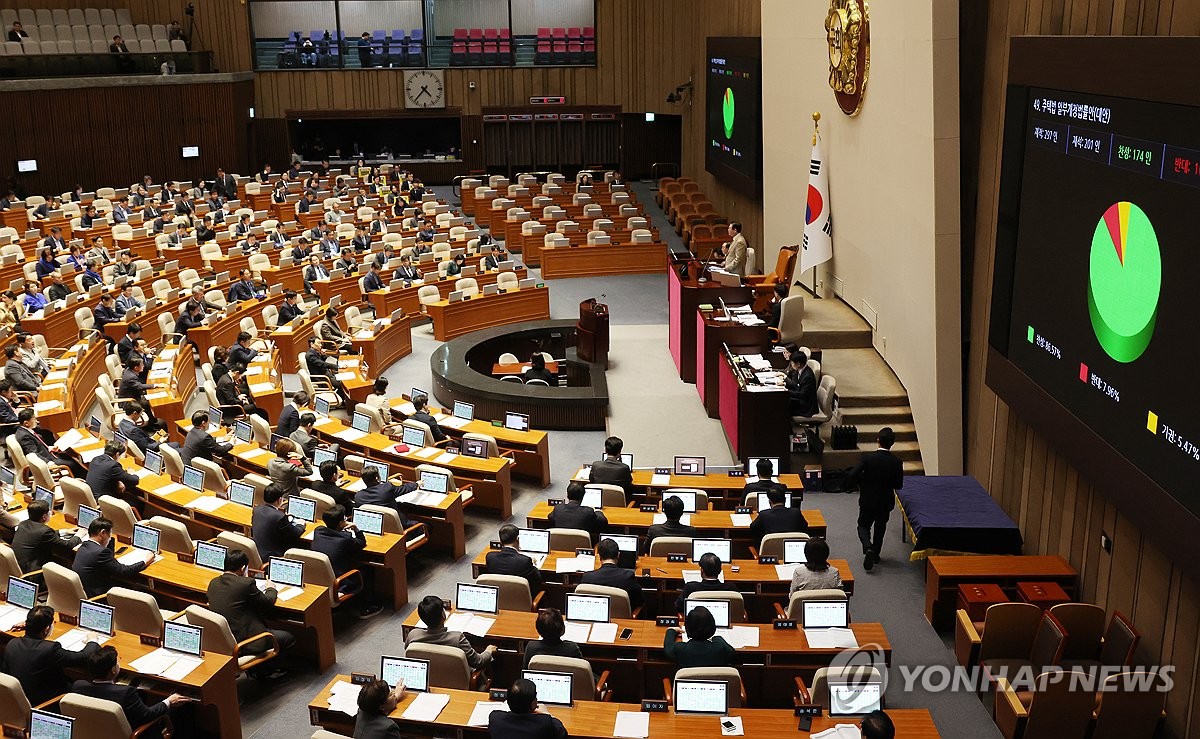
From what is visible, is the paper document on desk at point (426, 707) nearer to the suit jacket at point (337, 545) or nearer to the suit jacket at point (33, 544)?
the suit jacket at point (337, 545)

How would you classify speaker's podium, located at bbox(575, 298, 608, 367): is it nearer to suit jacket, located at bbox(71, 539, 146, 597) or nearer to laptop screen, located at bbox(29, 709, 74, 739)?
suit jacket, located at bbox(71, 539, 146, 597)

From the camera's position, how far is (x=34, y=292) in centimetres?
1641

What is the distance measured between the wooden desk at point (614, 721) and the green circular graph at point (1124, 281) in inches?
108

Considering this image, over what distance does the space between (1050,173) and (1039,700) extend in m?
3.80

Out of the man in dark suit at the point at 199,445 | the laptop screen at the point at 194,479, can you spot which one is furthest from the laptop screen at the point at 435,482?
the man in dark suit at the point at 199,445

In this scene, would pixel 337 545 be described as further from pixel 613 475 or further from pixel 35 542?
pixel 613 475

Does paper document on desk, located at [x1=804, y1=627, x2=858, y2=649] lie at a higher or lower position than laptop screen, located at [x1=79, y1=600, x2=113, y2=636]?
lower

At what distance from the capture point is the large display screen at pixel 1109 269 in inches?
253

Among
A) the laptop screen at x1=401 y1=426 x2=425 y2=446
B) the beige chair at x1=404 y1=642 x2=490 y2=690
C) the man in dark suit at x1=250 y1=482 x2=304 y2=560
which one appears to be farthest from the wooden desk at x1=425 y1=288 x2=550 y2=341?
the beige chair at x1=404 y1=642 x2=490 y2=690

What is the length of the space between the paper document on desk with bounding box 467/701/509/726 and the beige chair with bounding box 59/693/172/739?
1987mm

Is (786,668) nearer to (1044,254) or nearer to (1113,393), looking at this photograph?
(1113,393)

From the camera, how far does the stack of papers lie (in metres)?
6.64

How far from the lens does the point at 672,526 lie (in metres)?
9.02

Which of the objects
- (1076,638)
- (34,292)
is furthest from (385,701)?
(34,292)
